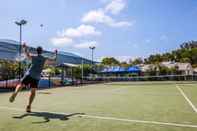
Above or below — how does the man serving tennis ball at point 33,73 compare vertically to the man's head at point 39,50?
below

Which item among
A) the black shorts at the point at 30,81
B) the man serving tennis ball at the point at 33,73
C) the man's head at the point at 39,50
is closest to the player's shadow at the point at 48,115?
the man serving tennis ball at the point at 33,73

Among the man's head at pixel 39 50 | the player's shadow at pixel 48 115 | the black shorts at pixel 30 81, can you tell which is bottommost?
the player's shadow at pixel 48 115

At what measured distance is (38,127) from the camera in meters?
5.97

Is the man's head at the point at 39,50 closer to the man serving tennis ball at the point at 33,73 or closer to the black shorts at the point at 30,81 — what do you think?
the man serving tennis ball at the point at 33,73

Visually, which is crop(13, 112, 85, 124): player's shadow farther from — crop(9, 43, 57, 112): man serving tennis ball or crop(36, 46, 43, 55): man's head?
crop(36, 46, 43, 55): man's head

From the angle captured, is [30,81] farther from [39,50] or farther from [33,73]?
[39,50]

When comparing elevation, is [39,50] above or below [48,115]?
above

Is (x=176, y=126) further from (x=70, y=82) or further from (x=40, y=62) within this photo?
(x=70, y=82)

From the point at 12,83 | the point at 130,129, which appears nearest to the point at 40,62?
the point at 130,129

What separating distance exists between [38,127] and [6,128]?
56 cm

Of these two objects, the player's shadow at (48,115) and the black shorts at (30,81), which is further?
the black shorts at (30,81)

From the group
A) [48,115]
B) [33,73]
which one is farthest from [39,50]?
[48,115]

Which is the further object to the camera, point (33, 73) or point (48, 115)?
point (33, 73)

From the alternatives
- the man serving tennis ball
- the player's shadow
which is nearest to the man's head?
the man serving tennis ball
